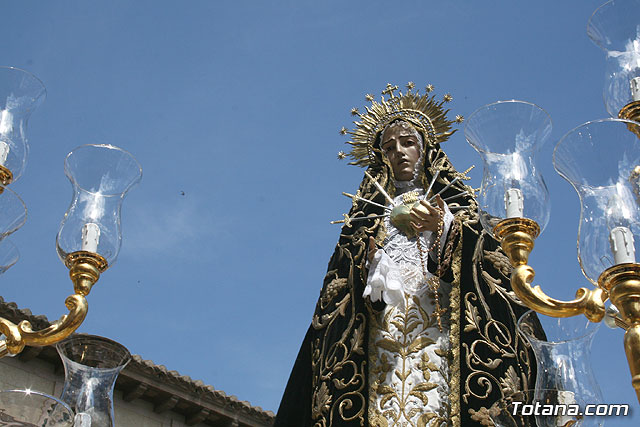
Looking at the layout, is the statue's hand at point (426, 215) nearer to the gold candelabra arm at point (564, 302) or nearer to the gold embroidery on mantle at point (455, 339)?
the gold embroidery on mantle at point (455, 339)

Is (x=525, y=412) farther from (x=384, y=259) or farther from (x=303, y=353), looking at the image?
(x=303, y=353)

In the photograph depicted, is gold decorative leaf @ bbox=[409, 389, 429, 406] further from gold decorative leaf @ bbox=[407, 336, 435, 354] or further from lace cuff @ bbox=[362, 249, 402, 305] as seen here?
lace cuff @ bbox=[362, 249, 402, 305]

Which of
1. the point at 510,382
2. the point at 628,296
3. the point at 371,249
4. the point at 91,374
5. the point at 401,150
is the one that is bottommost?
the point at 91,374

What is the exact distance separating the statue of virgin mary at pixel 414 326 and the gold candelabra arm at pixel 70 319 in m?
1.84

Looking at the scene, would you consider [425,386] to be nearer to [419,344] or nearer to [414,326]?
[419,344]

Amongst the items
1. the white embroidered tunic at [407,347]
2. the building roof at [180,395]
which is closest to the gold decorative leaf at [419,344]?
the white embroidered tunic at [407,347]

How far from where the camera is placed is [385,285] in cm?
561

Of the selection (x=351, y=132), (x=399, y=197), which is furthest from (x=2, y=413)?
(x=351, y=132)

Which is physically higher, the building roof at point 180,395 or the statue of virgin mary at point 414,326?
the building roof at point 180,395

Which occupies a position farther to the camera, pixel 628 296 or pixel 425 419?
pixel 425 419

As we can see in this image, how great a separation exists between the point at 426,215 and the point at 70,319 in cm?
244

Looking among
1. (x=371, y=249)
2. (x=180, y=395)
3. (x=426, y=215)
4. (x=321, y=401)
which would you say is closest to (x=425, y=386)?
(x=321, y=401)

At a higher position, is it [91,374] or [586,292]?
[586,292]

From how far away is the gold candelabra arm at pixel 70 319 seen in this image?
4266 millimetres
